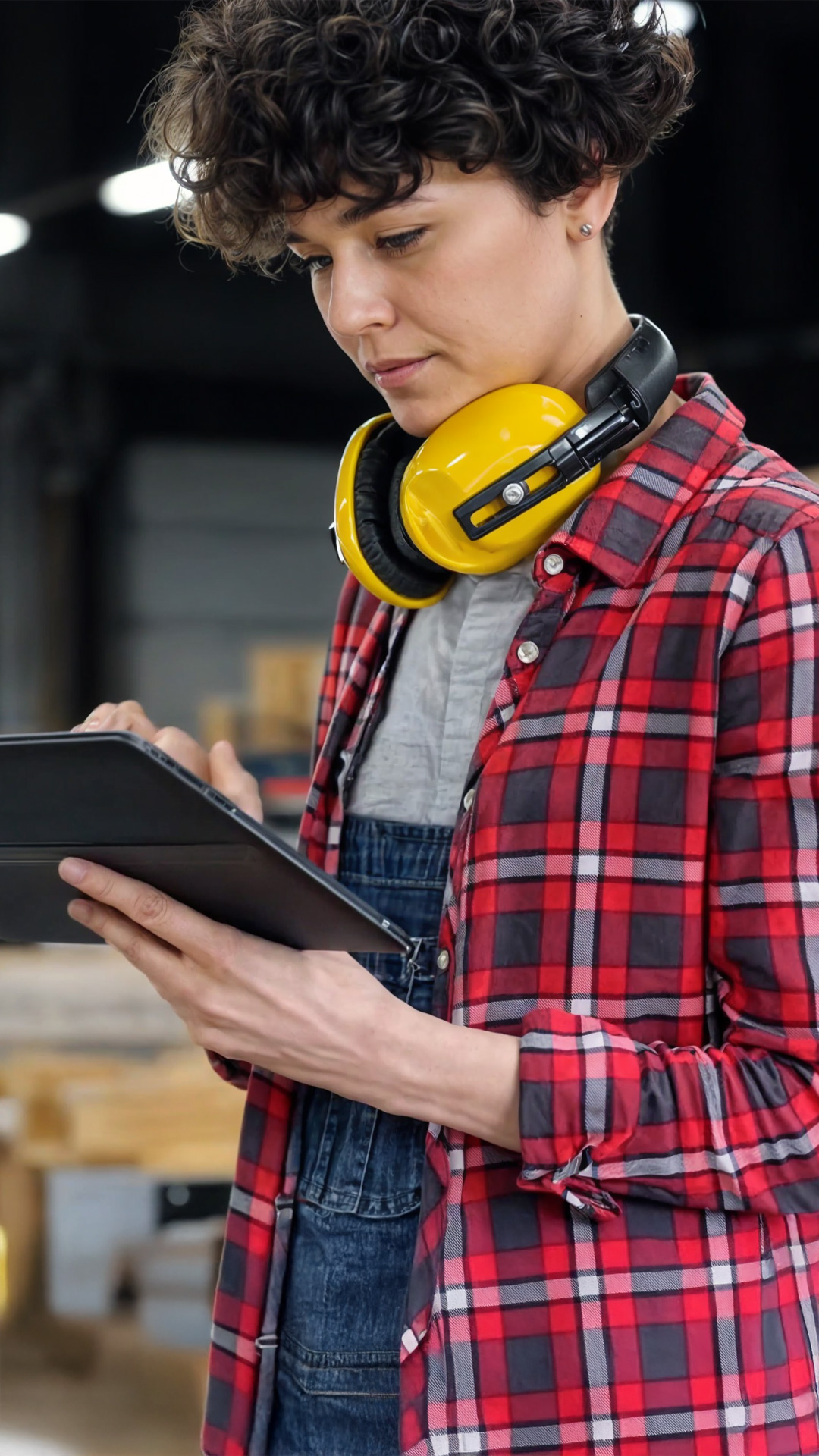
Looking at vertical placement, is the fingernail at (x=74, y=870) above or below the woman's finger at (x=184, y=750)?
below

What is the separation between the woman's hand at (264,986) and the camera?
0.90 meters

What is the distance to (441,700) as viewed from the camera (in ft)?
3.86

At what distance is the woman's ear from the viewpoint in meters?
1.07

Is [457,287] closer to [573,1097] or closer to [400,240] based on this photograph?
[400,240]

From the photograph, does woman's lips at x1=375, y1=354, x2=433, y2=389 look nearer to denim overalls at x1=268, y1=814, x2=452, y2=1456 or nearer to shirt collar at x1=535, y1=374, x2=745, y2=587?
shirt collar at x1=535, y1=374, x2=745, y2=587

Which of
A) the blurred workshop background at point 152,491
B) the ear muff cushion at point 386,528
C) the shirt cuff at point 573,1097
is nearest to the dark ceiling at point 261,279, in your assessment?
the blurred workshop background at point 152,491

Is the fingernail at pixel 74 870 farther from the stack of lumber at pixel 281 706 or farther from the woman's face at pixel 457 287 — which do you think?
the stack of lumber at pixel 281 706

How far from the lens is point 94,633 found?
759cm

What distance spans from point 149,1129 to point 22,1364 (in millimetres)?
535

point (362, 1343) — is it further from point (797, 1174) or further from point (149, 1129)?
point (149, 1129)

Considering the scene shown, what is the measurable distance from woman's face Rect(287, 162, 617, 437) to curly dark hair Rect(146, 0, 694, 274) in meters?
0.02

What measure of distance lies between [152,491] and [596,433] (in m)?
6.81

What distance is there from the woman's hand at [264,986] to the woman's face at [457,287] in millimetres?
442

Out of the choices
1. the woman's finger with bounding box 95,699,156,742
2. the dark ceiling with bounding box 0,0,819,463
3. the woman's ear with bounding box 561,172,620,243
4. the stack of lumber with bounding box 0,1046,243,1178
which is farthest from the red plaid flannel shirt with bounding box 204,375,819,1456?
the dark ceiling with bounding box 0,0,819,463
